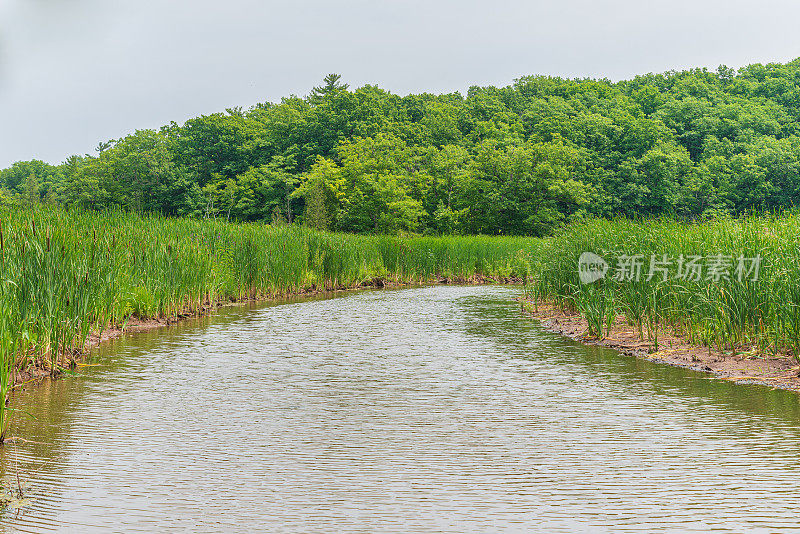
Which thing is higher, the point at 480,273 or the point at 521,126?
the point at 521,126

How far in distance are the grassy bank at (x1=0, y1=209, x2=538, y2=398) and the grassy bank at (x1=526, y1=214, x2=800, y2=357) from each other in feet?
24.8

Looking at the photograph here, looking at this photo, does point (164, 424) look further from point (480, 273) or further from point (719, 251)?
point (480, 273)

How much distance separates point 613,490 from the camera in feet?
14.7

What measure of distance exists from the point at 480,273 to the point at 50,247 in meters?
23.3

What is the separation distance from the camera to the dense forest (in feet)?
159

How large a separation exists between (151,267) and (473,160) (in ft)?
135

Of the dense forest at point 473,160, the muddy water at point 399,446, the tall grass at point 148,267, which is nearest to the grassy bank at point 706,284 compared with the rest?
the muddy water at point 399,446

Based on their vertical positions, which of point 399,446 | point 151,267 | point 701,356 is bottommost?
point 399,446

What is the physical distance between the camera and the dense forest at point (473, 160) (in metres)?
48.4

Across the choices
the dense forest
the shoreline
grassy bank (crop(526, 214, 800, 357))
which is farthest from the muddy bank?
the dense forest

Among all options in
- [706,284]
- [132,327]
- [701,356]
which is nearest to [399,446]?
[701,356]

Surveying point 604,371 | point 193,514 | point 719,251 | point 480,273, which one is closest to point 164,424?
point 193,514

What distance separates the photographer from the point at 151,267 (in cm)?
1274

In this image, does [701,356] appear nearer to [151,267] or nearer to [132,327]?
[132,327]
